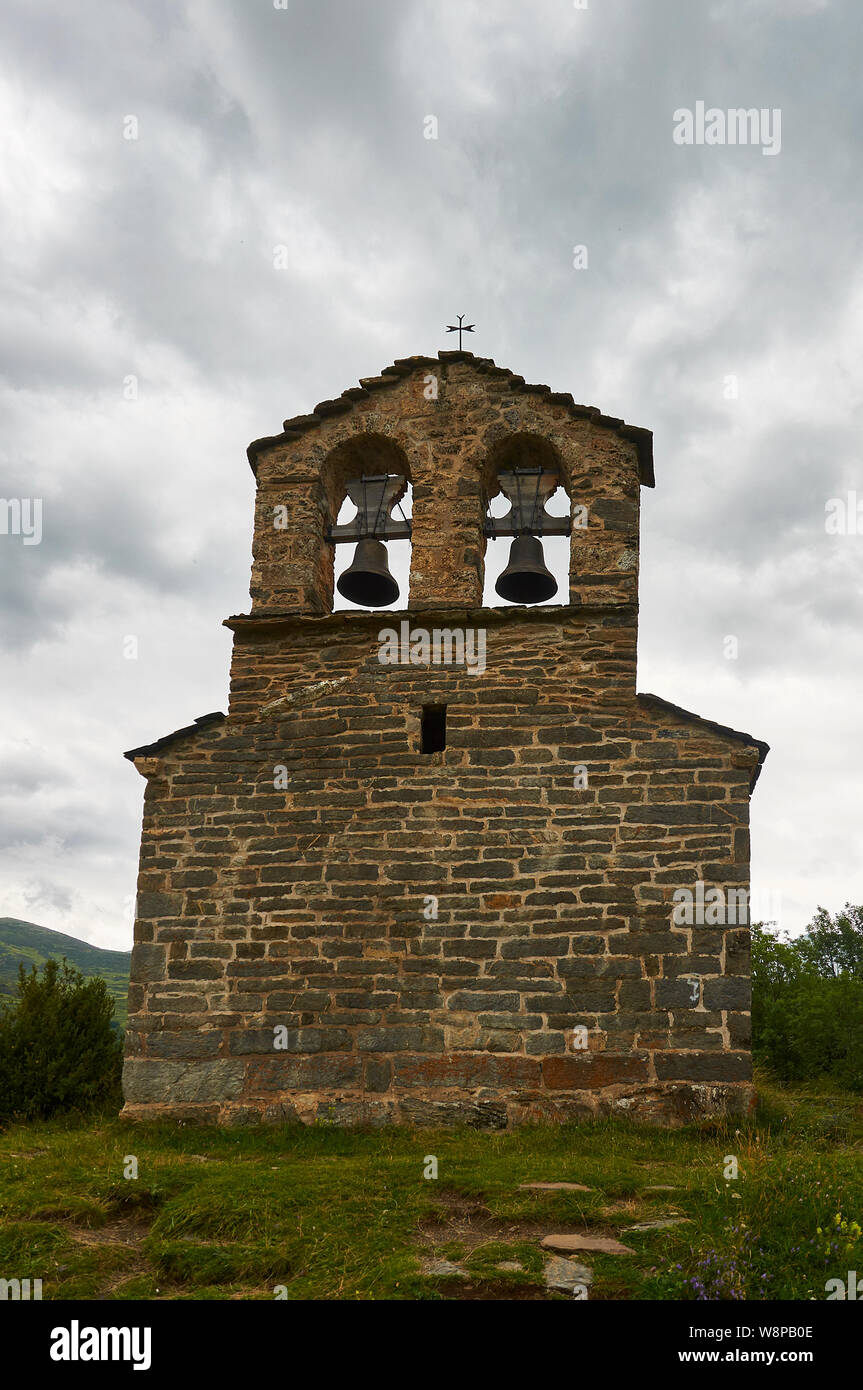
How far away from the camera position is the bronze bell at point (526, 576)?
36.9 ft

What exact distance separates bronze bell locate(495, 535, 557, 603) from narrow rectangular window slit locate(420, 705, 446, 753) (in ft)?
5.55

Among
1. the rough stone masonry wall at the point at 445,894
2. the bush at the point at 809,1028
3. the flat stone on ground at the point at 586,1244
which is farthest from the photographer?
the bush at the point at 809,1028

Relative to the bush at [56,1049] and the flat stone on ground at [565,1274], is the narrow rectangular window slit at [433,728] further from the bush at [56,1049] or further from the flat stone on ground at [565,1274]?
the flat stone on ground at [565,1274]

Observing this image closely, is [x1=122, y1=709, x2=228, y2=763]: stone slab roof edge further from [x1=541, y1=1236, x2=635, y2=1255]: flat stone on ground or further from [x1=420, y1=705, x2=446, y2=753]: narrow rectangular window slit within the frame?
[x1=541, y1=1236, x2=635, y2=1255]: flat stone on ground

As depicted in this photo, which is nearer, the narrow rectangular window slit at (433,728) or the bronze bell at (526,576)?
the narrow rectangular window slit at (433,728)

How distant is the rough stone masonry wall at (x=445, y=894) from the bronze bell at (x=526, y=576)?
0.82 metres

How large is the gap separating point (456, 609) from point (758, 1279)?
673cm

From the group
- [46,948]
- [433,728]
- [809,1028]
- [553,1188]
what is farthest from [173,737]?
[46,948]

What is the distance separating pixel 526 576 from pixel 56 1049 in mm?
6961

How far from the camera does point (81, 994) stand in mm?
11445

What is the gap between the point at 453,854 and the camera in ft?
32.9

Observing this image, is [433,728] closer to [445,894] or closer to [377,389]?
[445,894]

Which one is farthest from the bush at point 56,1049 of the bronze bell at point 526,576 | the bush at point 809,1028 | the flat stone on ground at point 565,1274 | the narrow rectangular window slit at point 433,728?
the bush at point 809,1028
